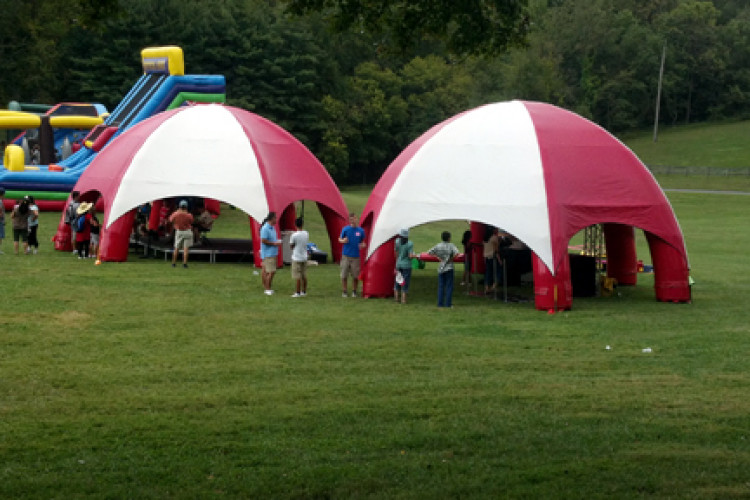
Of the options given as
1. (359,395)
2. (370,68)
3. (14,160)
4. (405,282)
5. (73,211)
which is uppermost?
(370,68)

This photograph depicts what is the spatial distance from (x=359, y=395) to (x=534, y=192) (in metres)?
8.82

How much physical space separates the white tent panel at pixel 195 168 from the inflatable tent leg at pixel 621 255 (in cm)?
804

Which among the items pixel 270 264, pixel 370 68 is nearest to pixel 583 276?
pixel 270 264

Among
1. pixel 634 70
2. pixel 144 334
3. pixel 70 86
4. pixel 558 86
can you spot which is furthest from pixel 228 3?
pixel 144 334

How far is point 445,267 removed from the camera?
19.3 meters

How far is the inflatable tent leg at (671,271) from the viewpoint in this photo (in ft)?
67.4

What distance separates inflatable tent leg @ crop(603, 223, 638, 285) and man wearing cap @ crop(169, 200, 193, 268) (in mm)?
9652

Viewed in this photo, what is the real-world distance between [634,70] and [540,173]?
75.9 metres

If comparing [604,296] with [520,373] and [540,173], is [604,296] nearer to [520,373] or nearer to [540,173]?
[540,173]

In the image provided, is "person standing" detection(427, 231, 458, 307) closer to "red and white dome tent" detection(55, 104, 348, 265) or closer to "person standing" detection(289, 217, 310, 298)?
"person standing" detection(289, 217, 310, 298)

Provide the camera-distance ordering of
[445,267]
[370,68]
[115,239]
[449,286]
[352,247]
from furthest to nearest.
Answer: [370,68] < [115,239] < [352,247] < [449,286] < [445,267]

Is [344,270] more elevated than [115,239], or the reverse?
[115,239]

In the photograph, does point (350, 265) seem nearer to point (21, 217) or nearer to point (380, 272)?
point (380, 272)

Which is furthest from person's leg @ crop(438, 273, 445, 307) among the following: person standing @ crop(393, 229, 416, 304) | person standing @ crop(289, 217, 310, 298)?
person standing @ crop(289, 217, 310, 298)
